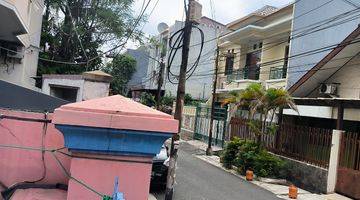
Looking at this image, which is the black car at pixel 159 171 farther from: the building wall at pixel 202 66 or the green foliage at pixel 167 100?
the building wall at pixel 202 66

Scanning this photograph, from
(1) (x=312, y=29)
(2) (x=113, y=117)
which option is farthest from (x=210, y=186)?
(2) (x=113, y=117)

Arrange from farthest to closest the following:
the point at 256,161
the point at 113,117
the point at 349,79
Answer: the point at 349,79 → the point at 256,161 → the point at 113,117

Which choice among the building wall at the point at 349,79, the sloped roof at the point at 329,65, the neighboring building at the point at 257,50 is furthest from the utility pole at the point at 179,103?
the neighboring building at the point at 257,50

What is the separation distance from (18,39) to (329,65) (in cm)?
1229

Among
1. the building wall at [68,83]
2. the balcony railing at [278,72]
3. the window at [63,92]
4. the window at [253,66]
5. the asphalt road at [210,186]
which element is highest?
the window at [253,66]

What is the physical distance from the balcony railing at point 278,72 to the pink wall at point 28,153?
2094 centimetres

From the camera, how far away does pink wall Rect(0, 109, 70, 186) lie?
2.53 m

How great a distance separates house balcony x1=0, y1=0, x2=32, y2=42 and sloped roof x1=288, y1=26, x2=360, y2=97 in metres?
11.4

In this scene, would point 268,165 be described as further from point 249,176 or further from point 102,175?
point 102,175

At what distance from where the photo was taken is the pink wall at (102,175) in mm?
2037

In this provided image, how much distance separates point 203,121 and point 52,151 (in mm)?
27032

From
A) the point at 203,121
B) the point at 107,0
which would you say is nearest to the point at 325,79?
the point at 203,121

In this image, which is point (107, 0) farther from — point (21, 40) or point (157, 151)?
point (157, 151)

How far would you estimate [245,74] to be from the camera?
28.1m
